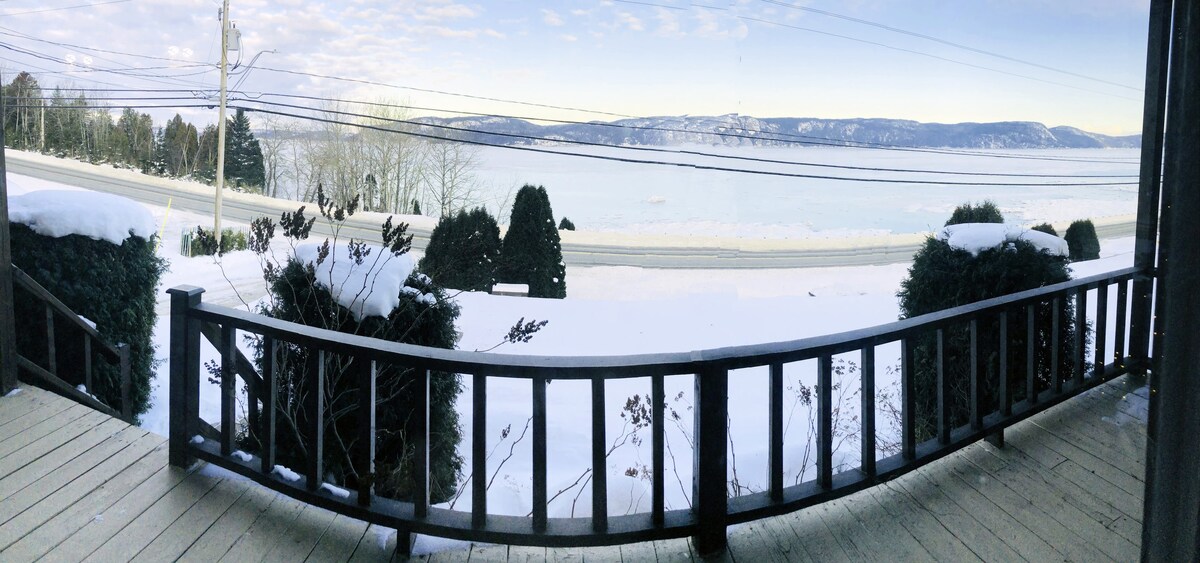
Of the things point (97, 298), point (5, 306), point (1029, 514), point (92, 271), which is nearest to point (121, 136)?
point (92, 271)

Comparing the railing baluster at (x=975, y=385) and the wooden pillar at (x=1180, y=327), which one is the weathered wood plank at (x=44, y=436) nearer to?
the wooden pillar at (x=1180, y=327)

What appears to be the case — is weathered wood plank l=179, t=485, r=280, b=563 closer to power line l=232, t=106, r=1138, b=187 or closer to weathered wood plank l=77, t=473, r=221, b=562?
weathered wood plank l=77, t=473, r=221, b=562

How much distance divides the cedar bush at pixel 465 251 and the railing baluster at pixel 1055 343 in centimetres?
186

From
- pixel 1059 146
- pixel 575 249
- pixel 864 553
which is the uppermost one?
pixel 1059 146

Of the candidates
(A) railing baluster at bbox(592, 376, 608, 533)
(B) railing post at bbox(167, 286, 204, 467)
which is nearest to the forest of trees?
(B) railing post at bbox(167, 286, 204, 467)

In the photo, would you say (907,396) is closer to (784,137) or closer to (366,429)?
(366,429)

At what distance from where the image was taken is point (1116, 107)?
1.69 meters

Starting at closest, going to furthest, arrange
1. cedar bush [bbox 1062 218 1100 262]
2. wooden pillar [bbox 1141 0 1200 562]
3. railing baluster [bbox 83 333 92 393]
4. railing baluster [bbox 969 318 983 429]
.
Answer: wooden pillar [bbox 1141 0 1200 562] < railing baluster [bbox 969 318 983 429] < cedar bush [bbox 1062 218 1100 262] < railing baluster [bbox 83 333 92 393]

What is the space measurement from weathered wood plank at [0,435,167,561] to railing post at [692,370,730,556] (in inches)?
52.5

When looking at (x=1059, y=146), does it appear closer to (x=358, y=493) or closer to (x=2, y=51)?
(x=358, y=493)

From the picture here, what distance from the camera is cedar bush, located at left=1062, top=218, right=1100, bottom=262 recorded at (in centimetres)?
206

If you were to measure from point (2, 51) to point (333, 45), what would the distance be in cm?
127

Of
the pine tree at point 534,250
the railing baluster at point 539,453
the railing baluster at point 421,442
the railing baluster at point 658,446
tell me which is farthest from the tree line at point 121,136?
the railing baluster at point 658,446

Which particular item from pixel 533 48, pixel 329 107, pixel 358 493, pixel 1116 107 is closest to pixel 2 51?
pixel 329 107
